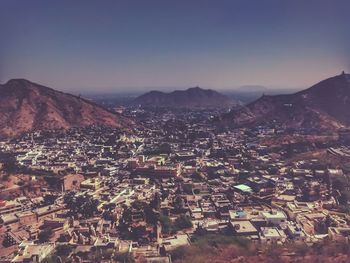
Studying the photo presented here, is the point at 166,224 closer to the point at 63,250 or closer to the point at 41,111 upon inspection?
the point at 63,250

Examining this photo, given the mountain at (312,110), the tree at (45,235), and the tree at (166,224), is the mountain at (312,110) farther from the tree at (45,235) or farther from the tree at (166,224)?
the tree at (45,235)

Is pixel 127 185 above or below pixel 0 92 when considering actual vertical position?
below

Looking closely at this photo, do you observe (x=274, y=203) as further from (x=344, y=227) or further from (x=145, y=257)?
(x=145, y=257)

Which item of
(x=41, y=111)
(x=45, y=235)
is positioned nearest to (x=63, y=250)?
(x=45, y=235)

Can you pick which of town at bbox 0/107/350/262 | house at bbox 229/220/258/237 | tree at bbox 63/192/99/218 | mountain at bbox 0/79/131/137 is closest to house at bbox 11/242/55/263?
town at bbox 0/107/350/262

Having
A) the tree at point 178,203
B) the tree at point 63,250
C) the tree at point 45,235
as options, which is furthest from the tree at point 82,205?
the tree at point 178,203

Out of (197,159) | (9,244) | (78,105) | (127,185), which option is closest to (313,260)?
(9,244)

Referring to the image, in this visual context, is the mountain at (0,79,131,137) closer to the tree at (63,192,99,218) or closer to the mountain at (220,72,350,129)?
the mountain at (220,72,350,129)
